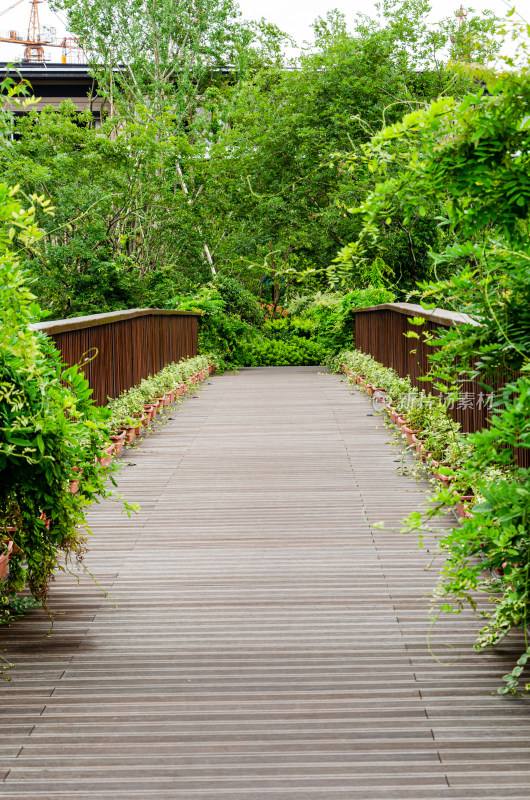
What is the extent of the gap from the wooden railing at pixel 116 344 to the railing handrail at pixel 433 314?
7.22 ft

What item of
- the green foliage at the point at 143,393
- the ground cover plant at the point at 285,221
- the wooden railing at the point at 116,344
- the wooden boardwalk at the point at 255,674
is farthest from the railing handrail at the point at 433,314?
the green foliage at the point at 143,393

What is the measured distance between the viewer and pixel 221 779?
2213 mm

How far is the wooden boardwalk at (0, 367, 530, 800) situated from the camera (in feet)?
7.32

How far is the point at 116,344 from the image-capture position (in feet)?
26.2

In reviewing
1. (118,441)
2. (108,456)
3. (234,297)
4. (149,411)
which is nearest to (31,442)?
(108,456)

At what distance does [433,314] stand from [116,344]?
3.41 m

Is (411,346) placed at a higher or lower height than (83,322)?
lower

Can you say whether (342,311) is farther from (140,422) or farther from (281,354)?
(140,422)

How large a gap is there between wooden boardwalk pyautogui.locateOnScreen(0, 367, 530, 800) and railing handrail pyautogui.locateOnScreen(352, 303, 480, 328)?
1.21m

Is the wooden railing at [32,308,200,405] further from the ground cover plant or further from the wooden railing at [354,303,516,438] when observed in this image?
the wooden railing at [354,303,516,438]

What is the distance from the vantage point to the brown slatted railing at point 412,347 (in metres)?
5.25

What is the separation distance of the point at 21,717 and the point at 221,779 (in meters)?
0.75

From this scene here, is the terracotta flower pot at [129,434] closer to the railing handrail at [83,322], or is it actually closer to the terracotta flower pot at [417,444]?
the railing handrail at [83,322]

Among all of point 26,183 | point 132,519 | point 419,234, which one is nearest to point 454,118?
point 132,519
